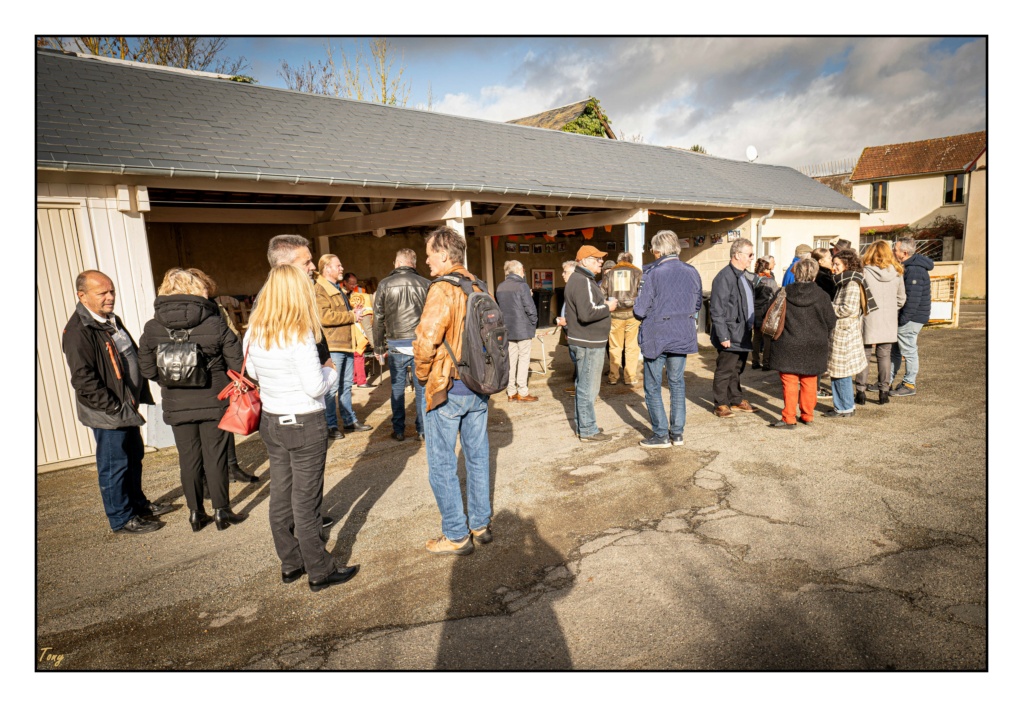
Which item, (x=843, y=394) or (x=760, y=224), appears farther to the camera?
(x=760, y=224)

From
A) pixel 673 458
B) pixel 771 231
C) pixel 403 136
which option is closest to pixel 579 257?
pixel 673 458

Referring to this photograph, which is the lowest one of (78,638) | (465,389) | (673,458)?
(78,638)

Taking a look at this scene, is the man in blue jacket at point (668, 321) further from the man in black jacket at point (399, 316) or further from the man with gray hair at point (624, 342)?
the man with gray hair at point (624, 342)

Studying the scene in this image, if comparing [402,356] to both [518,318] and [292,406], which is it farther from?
[292,406]

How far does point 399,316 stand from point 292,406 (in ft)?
8.12

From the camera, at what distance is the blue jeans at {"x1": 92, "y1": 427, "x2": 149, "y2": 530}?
375cm

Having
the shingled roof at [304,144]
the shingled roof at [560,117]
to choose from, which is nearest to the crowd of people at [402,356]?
the shingled roof at [304,144]

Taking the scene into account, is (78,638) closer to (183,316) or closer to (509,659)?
(183,316)

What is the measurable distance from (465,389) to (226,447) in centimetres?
189

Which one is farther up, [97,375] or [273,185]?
[273,185]

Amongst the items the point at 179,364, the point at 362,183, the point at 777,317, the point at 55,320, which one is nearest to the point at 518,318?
the point at 362,183

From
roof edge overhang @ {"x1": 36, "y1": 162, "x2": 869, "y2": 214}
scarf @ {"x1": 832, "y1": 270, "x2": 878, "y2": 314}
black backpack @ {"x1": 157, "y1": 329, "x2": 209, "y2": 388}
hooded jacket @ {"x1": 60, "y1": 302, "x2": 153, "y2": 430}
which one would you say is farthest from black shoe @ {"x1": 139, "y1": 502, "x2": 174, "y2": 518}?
scarf @ {"x1": 832, "y1": 270, "x2": 878, "y2": 314}

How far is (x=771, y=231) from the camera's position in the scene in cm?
1422

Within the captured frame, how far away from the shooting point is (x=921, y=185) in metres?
30.7
